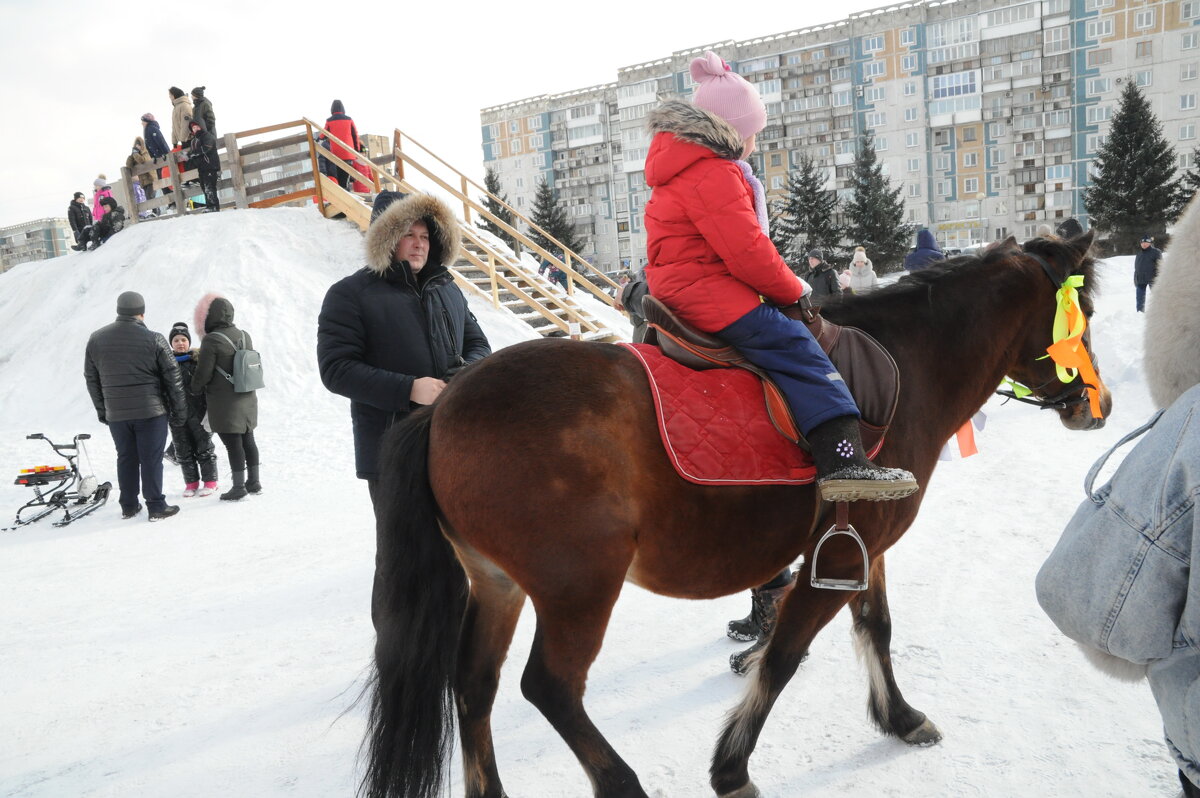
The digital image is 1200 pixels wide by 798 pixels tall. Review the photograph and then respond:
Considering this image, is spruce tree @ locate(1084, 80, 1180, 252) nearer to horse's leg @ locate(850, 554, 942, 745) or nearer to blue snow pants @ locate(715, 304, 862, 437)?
horse's leg @ locate(850, 554, 942, 745)

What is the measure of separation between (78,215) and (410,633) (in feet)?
66.3

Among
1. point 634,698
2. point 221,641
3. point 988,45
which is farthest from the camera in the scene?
point 988,45

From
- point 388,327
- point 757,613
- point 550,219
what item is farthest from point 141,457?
point 550,219

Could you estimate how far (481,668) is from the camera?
247 centimetres

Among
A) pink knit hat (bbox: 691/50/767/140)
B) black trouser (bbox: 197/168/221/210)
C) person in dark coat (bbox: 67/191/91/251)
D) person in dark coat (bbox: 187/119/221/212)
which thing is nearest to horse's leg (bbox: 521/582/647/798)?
pink knit hat (bbox: 691/50/767/140)

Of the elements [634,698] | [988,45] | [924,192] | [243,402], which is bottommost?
[634,698]

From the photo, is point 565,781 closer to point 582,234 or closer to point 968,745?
point 968,745

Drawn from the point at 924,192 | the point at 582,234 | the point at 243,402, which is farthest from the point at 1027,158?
the point at 243,402

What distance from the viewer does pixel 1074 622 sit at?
3.90ft

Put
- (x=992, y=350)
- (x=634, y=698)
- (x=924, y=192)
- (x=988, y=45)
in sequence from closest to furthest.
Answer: (x=992, y=350), (x=634, y=698), (x=988, y=45), (x=924, y=192)

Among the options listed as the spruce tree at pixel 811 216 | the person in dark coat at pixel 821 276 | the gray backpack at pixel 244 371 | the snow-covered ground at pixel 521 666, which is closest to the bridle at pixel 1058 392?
the snow-covered ground at pixel 521 666

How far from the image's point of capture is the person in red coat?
2.26 metres

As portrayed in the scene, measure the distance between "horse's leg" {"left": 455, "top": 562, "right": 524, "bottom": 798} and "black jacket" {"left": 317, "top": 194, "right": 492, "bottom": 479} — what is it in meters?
0.98

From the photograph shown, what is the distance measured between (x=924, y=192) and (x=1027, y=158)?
612 cm
